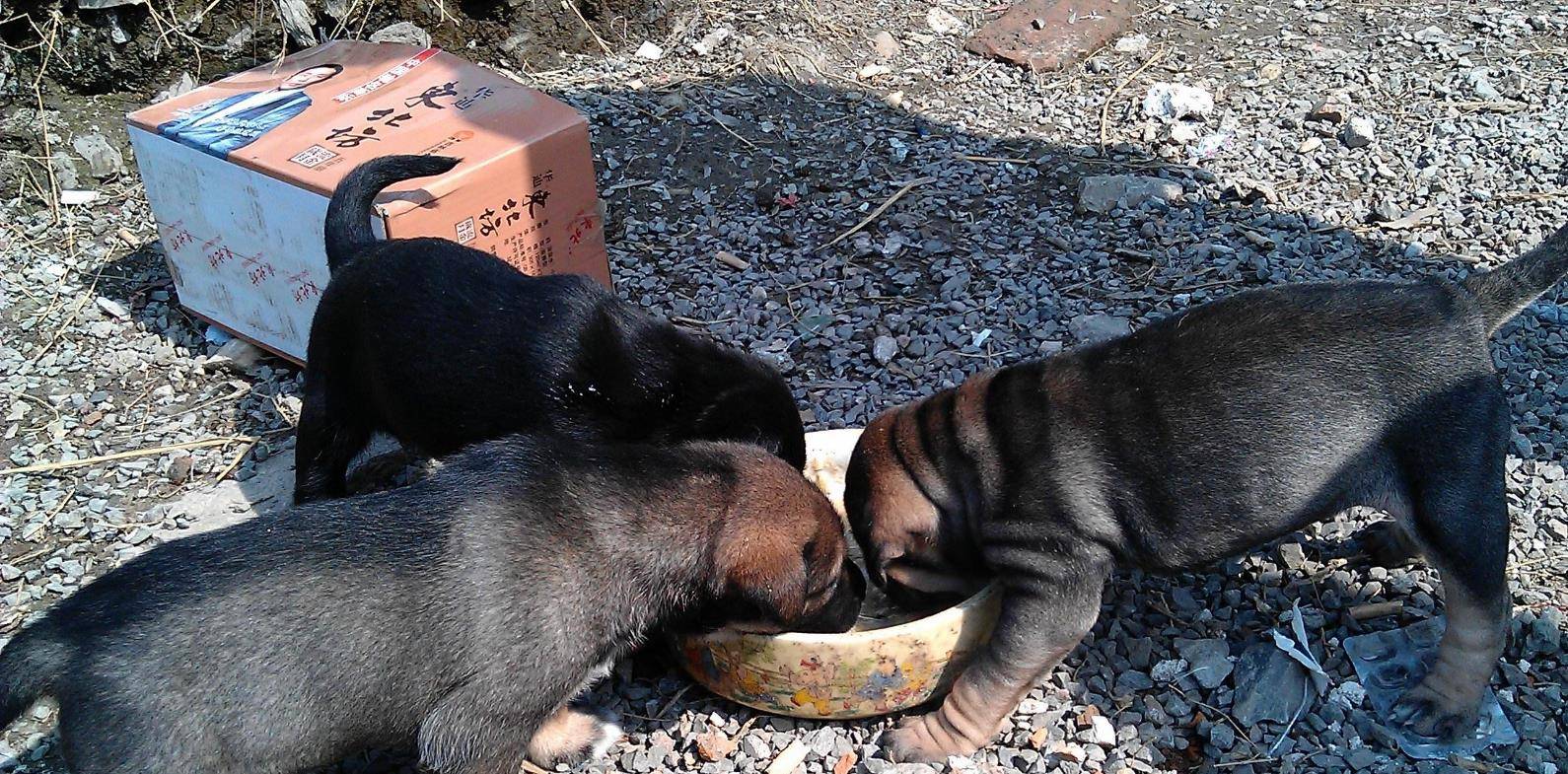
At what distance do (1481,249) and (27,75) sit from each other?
7.75m

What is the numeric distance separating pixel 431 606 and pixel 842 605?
124 cm

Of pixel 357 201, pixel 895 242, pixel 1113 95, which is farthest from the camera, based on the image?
pixel 1113 95

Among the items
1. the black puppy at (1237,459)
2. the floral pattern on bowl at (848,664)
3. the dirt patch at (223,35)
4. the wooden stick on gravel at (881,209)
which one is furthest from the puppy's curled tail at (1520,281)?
the dirt patch at (223,35)

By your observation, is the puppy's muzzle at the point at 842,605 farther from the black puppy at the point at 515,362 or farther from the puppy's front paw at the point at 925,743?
the black puppy at the point at 515,362

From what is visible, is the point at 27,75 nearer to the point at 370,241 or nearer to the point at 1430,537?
the point at 370,241

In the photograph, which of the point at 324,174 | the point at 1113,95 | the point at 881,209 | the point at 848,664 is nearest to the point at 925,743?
the point at 848,664

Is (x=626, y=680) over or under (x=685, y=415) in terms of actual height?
under

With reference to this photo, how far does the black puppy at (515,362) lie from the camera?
4.27 m

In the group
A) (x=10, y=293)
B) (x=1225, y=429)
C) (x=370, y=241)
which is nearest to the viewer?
(x=1225, y=429)

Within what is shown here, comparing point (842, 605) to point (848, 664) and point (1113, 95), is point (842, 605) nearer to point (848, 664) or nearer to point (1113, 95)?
point (848, 664)

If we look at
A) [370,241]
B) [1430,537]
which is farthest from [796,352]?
[1430,537]

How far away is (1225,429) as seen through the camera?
12.1ft

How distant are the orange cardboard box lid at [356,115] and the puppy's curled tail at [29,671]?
2.11m

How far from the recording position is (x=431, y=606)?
3402 millimetres
